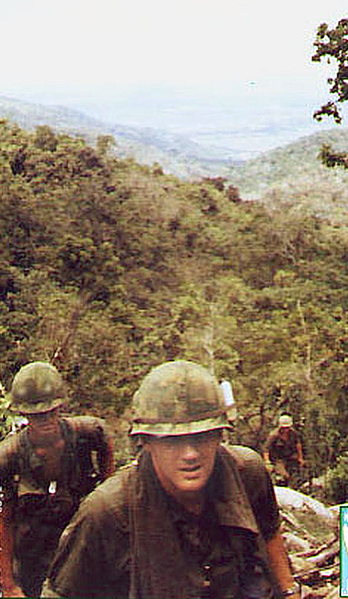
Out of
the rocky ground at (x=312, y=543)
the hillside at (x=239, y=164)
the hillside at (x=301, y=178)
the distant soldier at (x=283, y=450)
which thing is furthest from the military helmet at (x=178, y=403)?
the hillside at (x=239, y=164)

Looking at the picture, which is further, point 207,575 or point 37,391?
point 37,391

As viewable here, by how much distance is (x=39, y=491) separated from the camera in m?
2.84

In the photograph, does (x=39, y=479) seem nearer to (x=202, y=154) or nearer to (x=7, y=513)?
(x=7, y=513)

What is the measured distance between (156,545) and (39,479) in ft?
3.87

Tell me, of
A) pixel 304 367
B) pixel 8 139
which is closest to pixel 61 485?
pixel 304 367

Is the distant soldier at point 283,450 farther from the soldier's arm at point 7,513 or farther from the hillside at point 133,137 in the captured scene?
the hillside at point 133,137

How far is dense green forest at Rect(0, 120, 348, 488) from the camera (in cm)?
1366

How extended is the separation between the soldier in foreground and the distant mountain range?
65.7 feet

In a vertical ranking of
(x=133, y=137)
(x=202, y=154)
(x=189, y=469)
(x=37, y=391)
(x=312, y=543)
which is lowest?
(x=312, y=543)

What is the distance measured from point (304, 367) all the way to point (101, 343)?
13.1 feet

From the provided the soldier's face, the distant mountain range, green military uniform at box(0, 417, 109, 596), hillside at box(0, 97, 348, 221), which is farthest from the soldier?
the distant mountain range

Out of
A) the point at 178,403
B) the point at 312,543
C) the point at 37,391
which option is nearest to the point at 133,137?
the point at 312,543

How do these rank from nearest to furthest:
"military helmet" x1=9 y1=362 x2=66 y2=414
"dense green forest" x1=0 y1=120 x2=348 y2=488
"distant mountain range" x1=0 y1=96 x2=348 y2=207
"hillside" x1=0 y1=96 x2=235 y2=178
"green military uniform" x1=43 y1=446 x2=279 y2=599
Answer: "green military uniform" x1=43 y1=446 x2=279 y2=599 < "military helmet" x1=9 y1=362 x2=66 y2=414 < "dense green forest" x1=0 y1=120 x2=348 y2=488 < "distant mountain range" x1=0 y1=96 x2=348 y2=207 < "hillside" x1=0 y1=96 x2=235 y2=178

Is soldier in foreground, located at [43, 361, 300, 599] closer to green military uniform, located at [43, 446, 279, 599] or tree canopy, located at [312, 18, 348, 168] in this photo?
green military uniform, located at [43, 446, 279, 599]
